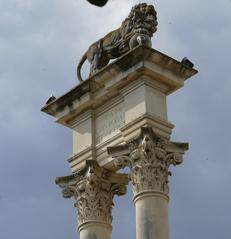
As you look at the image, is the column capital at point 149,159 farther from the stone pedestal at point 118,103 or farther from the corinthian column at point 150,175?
the stone pedestal at point 118,103

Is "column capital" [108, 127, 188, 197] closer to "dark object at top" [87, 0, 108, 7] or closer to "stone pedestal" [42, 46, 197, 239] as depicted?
"stone pedestal" [42, 46, 197, 239]

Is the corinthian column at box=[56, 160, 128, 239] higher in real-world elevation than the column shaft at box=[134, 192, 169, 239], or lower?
higher

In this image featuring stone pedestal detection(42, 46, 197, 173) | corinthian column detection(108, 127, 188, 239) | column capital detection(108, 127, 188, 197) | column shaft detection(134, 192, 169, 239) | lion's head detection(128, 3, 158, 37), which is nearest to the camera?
column shaft detection(134, 192, 169, 239)

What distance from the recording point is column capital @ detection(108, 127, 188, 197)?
2419 centimetres

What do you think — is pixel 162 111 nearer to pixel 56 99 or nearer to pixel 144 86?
pixel 144 86

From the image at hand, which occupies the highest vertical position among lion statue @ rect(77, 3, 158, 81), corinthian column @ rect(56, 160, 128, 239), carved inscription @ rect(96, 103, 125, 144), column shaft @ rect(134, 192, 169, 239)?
lion statue @ rect(77, 3, 158, 81)

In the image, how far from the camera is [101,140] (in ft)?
90.7

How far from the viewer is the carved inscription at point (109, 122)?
27.2 m

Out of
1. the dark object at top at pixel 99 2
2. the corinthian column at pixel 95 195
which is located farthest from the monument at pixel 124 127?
the dark object at top at pixel 99 2

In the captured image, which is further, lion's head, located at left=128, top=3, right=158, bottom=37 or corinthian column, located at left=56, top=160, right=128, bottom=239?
lion's head, located at left=128, top=3, right=158, bottom=37

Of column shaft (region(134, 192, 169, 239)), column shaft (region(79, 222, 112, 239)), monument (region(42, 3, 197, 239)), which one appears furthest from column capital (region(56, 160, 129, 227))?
column shaft (region(134, 192, 169, 239))

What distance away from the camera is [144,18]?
1094 inches

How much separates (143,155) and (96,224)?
135 inches

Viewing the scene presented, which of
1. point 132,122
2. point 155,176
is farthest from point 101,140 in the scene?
point 155,176
